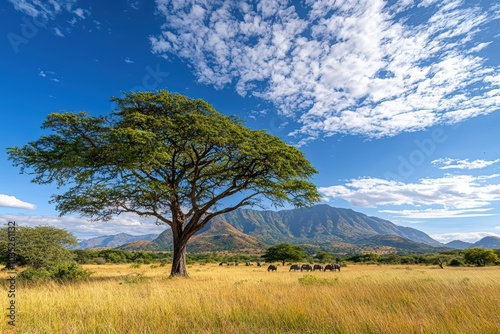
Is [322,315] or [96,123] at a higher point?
[96,123]

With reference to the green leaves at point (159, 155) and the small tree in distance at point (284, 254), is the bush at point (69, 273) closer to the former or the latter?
the green leaves at point (159, 155)

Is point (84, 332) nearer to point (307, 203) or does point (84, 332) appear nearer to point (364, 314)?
point (364, 314)

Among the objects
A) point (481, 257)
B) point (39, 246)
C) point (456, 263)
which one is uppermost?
point (39, 246)

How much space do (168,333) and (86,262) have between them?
66500mm

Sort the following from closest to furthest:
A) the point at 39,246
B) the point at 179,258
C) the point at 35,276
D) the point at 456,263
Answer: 1. the point at 35,276
2. the point at 179,258
3. the point at 39,246
4. the point at 456,263

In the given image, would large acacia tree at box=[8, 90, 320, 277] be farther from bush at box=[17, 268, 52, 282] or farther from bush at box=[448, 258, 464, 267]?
bush at box=[448, 258, 464, 267]

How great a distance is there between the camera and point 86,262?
196ft

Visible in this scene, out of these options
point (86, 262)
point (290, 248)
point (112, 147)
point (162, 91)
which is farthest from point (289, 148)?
point (290, 248)

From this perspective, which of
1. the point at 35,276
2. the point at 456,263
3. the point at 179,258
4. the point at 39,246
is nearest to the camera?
the point at 35,276

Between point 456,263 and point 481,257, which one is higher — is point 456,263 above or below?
below

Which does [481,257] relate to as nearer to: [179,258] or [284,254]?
[284,254]

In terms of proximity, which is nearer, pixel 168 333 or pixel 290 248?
pixel 168 333

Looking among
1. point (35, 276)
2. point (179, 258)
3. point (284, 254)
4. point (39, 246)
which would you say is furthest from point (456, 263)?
point (39, 246)

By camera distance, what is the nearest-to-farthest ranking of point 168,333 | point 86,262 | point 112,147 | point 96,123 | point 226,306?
point 168,333 → point 226,306 → point 112,147 → point 96,123 → point 86,262
